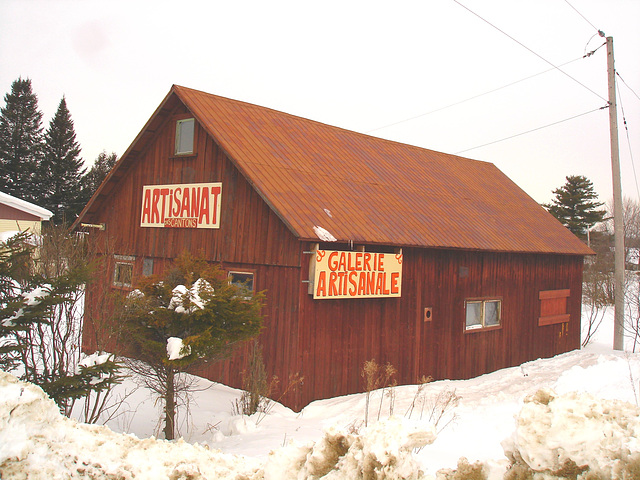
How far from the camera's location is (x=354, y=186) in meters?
11.7

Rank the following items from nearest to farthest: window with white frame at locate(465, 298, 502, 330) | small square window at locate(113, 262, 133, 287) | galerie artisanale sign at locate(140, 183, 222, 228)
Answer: galerie artisanale sign at locate(140, 183, 222, 228) < small square window at locate(113, 262, 133, 287) < window with white frame at locate(465, 298, 502, 330)

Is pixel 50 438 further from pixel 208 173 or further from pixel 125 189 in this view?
pixel 125 189

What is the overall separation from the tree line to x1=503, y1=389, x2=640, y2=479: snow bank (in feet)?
137

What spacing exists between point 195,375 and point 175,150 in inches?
189

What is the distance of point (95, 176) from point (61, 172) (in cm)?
250

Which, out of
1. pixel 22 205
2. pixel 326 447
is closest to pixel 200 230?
pixel 326 447

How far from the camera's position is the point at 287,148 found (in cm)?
1173

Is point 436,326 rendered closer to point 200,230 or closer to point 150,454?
point 200,230

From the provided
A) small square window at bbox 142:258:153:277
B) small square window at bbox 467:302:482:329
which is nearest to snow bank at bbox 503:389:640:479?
small square window at bbox 467:302:482:329

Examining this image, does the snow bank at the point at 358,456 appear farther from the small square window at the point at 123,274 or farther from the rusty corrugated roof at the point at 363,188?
the small square window at the point at 123,274

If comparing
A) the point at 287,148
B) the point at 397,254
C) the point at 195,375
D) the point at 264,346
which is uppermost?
the point at 287,148

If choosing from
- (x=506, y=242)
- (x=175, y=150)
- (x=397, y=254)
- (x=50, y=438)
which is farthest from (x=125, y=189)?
(x=50, y=438)

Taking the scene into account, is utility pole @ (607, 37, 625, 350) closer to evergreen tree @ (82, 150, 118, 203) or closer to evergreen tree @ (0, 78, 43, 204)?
evergreen tree @ (82, 150, 118, 203)

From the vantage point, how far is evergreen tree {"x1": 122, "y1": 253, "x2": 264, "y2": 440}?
22.7 feet
